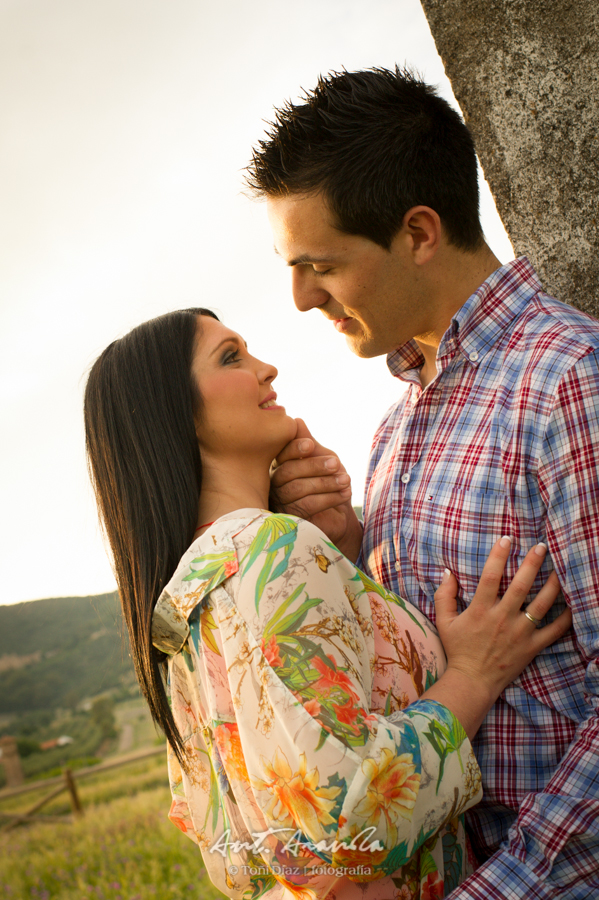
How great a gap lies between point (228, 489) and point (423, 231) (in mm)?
1084

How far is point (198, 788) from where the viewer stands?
4.94 feet

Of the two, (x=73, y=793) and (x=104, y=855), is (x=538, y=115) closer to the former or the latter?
(x=104, y=855)

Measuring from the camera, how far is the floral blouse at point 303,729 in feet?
3.67

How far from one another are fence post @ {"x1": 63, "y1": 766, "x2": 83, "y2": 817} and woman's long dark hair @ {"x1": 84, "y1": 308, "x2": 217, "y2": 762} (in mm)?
7514

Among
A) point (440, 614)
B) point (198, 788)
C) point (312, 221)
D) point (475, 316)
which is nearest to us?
point (198, 788)

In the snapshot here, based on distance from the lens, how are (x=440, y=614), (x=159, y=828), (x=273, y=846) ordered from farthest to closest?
(x=159, y=828) < (x=440, y=614) < (x=273, y=846)

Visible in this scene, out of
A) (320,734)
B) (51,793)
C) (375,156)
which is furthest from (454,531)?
(51,793)

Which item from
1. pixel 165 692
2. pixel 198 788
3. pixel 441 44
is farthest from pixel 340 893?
pixel 441 44

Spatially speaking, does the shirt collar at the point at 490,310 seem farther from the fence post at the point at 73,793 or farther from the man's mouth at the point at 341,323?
the fence post at the point at 73,793

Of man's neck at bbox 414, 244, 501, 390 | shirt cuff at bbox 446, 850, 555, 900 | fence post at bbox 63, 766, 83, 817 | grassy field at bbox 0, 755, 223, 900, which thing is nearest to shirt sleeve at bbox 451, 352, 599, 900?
shirt cuff at bbox 446, 850, 555, 900

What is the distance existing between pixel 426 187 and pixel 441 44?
57 centimetres

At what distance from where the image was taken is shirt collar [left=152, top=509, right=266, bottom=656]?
1268mm

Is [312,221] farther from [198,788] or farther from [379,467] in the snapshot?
[198,788]

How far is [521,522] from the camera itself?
155cm
